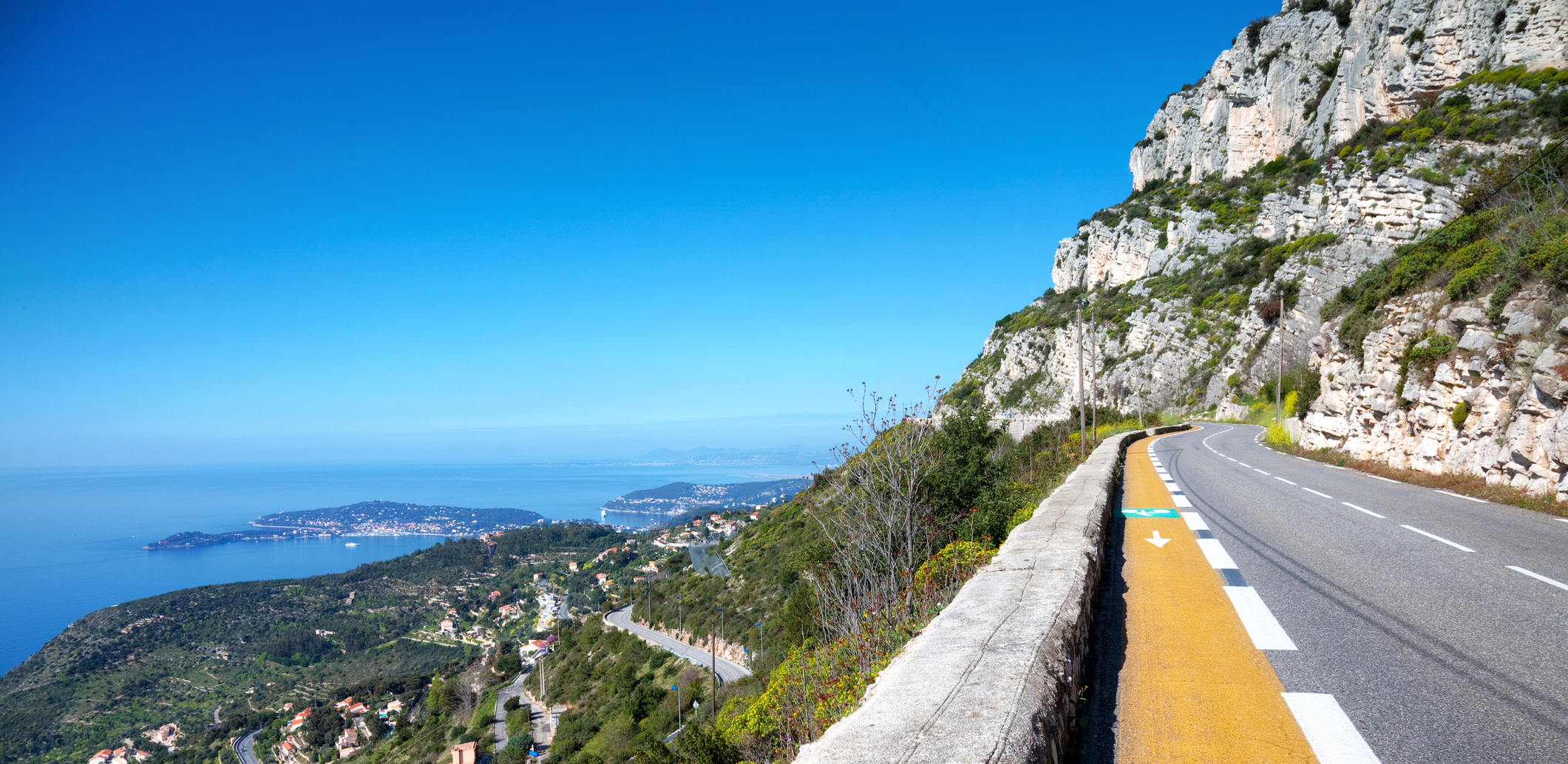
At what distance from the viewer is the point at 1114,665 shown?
389 centimetres

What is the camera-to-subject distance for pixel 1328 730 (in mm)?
2797

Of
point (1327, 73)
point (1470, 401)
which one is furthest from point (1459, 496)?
point (1327, 73)

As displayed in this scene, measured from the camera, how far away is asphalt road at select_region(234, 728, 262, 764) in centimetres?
5534

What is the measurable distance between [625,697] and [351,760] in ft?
92.0

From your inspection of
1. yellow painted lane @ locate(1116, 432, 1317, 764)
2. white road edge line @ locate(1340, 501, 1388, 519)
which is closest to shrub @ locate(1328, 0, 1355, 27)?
white road edge line @ locate(1340, 501, 1388, 519)

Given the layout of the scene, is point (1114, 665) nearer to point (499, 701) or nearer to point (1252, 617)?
point (1252, 617)

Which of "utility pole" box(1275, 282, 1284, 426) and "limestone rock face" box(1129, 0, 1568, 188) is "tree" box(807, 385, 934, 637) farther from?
"limestone rock face" box(1129, 0, 1568, 188)

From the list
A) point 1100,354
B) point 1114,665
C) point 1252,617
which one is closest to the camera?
point 1114,665

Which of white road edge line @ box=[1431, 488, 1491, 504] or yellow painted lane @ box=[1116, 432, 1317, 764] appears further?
white road edge line @ box=[1431, 488, 1491, 504]

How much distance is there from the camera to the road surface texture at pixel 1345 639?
2.77 m

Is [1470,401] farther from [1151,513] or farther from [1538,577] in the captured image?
[1538,577]

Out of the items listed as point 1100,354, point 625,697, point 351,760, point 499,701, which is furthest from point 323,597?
point 1100,354

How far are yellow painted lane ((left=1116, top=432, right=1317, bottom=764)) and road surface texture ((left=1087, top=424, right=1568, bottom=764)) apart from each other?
12 mm

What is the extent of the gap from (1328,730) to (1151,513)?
7529 millimetres
